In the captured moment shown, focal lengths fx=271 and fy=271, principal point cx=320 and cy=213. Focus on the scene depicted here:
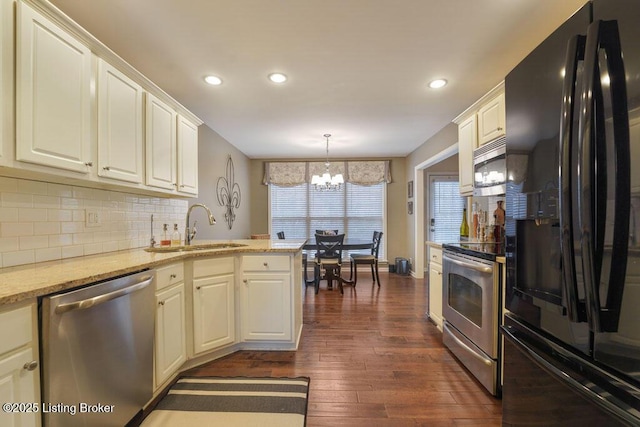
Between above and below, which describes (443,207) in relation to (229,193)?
below

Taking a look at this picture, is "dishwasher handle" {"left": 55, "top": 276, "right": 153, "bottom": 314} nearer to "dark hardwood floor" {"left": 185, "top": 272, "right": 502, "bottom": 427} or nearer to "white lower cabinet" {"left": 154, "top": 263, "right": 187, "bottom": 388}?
"white lower cabinet" {"left": 154, "top": 263, "right": 187, "bottom": 388}

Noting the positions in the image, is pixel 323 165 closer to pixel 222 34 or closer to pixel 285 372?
pixel 222 34

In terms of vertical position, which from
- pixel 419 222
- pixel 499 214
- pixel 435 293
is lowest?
pixel 435 293

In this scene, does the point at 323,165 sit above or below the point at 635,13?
above

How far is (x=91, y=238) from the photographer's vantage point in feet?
6.21

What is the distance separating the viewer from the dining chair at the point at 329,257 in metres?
4.03

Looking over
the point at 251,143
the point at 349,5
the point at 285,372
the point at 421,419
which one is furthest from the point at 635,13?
the point at 251,143

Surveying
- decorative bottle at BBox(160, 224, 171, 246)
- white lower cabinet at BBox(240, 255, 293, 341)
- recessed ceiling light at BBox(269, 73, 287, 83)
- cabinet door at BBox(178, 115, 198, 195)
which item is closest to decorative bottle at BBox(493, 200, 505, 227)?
white lower cabinet at BBox(240, 255, 293, 341)

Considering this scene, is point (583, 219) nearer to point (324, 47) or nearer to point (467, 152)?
point (324, 47)

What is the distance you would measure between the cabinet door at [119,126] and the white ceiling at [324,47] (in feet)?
1.24

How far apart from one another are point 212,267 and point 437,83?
2593 mm

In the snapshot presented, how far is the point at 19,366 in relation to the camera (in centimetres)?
93

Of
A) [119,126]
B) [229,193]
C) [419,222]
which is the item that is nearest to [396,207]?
[419,222]

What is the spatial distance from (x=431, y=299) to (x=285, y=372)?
171cm
